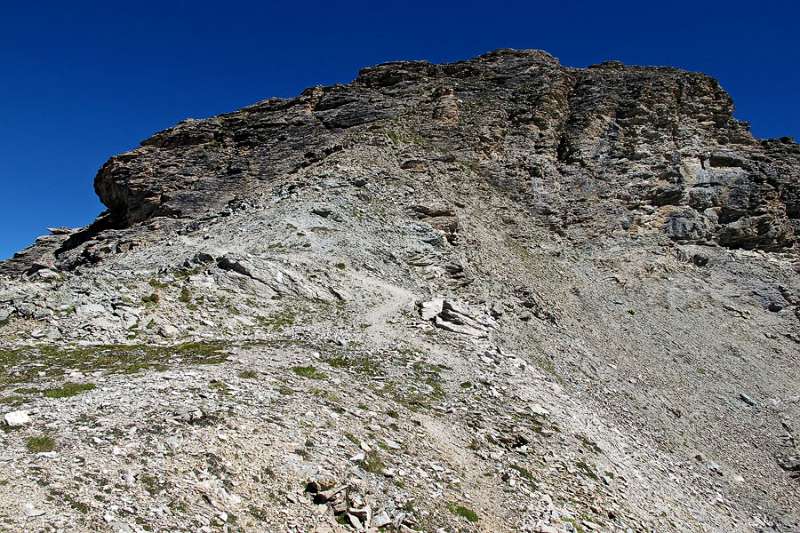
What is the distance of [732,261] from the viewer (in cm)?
4300

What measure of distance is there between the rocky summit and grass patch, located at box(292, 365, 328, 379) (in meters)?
0.30

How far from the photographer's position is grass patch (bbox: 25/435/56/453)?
10.3 meters

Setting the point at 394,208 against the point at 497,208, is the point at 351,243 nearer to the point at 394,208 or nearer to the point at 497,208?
the point at 394,208

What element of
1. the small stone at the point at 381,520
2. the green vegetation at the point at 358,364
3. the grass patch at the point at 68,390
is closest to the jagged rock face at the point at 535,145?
the green vegetation at the point at 358,364

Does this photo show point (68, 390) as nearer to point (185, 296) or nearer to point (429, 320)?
point (185, 296)

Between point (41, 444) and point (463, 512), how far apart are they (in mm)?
8589

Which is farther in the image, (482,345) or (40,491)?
(482,345)

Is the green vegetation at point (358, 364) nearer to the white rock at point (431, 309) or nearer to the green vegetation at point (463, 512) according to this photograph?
the white rock at point (431, 309)

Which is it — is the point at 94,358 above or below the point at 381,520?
above

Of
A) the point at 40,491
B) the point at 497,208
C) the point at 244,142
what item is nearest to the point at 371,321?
the point at 40,491

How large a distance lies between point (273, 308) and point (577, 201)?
32995mm

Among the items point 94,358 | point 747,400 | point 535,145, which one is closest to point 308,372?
point 94,358

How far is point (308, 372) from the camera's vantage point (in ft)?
57.2

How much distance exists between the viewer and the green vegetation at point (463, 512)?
11.8 metres
